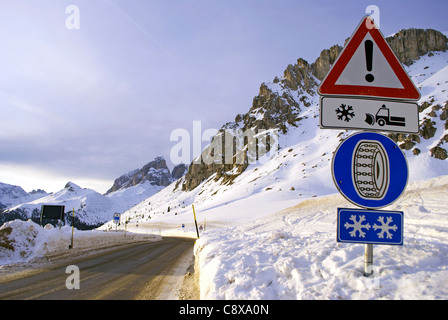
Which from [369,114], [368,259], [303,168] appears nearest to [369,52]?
[369,114]

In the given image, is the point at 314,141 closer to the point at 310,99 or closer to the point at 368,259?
the point at 310,99

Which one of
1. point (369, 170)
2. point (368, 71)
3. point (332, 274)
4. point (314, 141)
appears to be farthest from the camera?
point (314, 141)

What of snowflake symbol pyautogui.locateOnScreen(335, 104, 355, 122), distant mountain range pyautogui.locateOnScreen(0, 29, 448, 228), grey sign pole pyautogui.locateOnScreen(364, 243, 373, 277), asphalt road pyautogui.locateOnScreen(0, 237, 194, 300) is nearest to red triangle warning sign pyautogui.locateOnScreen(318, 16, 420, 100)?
snowflake symbol pyautogui.locateOnScreen(335, 104, 355, 122)

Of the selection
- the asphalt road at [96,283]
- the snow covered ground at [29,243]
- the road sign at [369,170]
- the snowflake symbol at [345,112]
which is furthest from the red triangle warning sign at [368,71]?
the snow covered ground at [29,243]

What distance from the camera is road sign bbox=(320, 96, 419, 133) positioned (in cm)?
341

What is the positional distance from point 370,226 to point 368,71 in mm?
2001

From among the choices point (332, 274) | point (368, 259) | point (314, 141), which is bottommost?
point (332, 274)

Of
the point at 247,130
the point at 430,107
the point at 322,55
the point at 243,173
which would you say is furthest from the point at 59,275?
the point at 322,55

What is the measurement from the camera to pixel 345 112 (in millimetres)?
3445

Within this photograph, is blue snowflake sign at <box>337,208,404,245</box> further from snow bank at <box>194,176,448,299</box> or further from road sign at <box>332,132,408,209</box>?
snow bank at <box>194,176,448,299</box>
